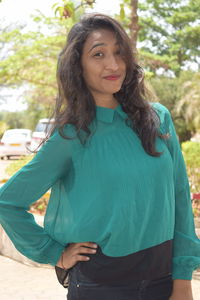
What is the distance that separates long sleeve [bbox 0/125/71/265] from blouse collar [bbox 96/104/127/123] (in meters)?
0.18

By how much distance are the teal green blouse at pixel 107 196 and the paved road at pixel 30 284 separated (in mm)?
2469

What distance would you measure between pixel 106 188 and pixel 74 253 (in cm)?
29

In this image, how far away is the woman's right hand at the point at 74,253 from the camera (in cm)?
179

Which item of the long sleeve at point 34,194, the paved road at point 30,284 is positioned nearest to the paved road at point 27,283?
the paved road at point 30,284

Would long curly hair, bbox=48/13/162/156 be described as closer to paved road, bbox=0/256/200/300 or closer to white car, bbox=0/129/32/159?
paved road, bbox=0/256/200/300

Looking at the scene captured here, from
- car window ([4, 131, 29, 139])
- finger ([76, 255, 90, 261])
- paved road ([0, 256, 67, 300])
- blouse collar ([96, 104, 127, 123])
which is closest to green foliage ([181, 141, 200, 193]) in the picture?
paved road ([0, 256, 67, 300])

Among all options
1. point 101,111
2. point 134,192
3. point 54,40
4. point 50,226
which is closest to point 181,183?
point 134,192

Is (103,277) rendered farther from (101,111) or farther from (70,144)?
(101,111)

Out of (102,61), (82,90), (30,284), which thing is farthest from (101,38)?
(30,284)

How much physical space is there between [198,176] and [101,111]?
511 cm

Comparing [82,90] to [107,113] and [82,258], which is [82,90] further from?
[82,258]

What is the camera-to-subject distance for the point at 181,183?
1957 mm

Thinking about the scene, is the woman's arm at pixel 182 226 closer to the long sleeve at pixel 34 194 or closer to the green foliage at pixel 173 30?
the long sleeve at pixel 34 194

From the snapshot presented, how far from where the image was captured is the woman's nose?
189cm
